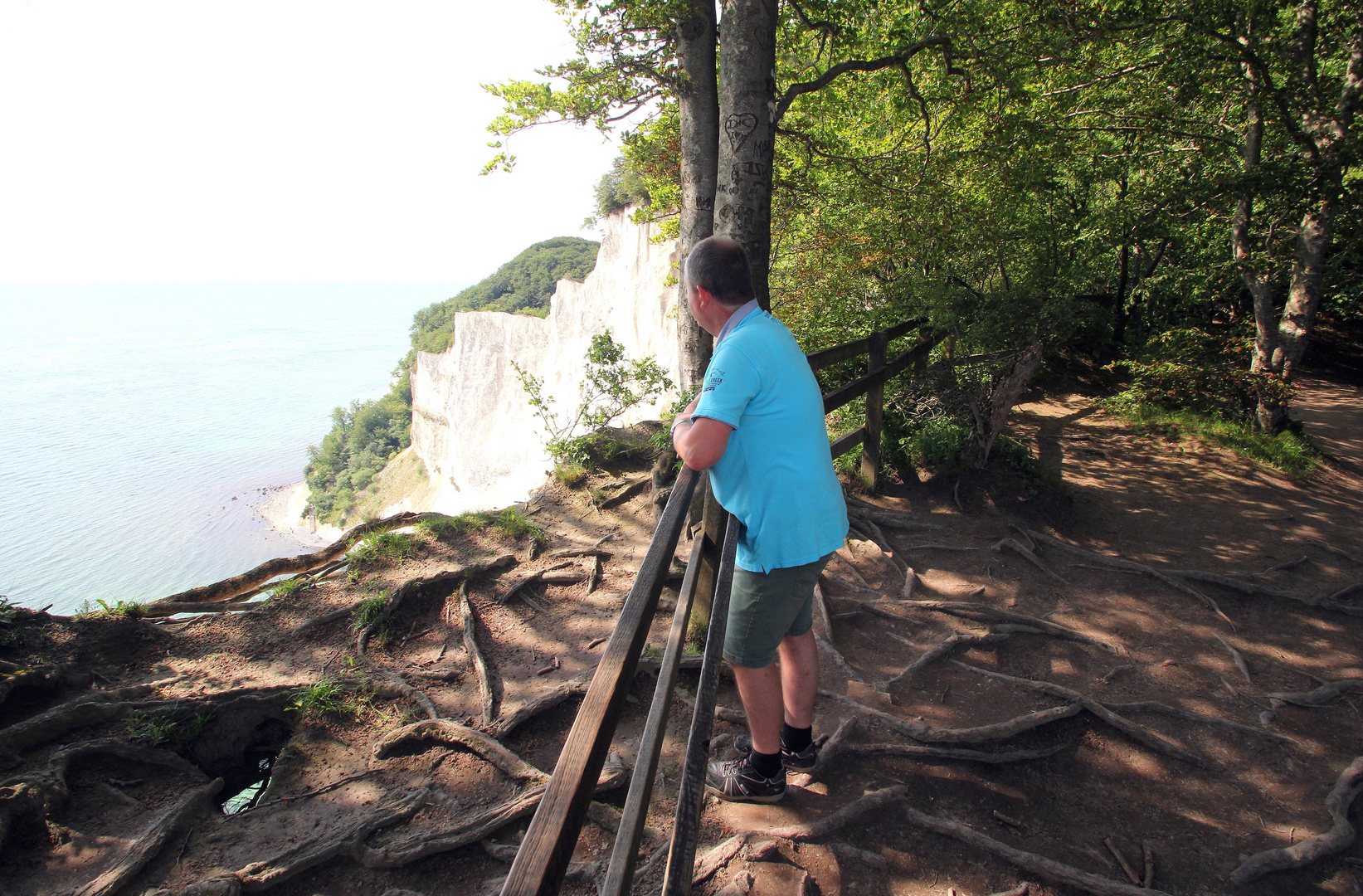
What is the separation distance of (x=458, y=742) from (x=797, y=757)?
172cm

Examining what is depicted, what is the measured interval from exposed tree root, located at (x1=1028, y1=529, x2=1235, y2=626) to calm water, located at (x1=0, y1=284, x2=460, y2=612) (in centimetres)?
2864

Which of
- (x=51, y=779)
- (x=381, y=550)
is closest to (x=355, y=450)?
(x=381, y=550)

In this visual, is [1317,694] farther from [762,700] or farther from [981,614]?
[762,700]

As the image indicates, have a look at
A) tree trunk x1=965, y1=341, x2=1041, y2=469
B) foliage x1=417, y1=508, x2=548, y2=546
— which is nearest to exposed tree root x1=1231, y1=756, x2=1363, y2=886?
tree trunk x1=965, y1=341, x2=1041, y2=469

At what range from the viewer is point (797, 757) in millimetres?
2664

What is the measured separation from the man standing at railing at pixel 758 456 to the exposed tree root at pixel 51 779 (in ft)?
9.57

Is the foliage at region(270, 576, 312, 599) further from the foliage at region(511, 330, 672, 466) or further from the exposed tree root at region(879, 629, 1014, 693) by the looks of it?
the exposed tree root at region(879, 629, 1014, 693)

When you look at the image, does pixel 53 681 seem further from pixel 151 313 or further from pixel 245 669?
pixel 151 313

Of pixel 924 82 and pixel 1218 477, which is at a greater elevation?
pixel 924 82

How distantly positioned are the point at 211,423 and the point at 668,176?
97.1 m

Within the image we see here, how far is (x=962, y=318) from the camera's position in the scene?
5.94 m

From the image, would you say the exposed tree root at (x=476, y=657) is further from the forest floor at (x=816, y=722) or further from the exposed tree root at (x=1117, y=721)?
the exposed tree root at (x=1117, y=721)

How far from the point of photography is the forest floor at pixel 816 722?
2.44m

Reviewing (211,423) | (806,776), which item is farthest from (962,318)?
(211,423)
